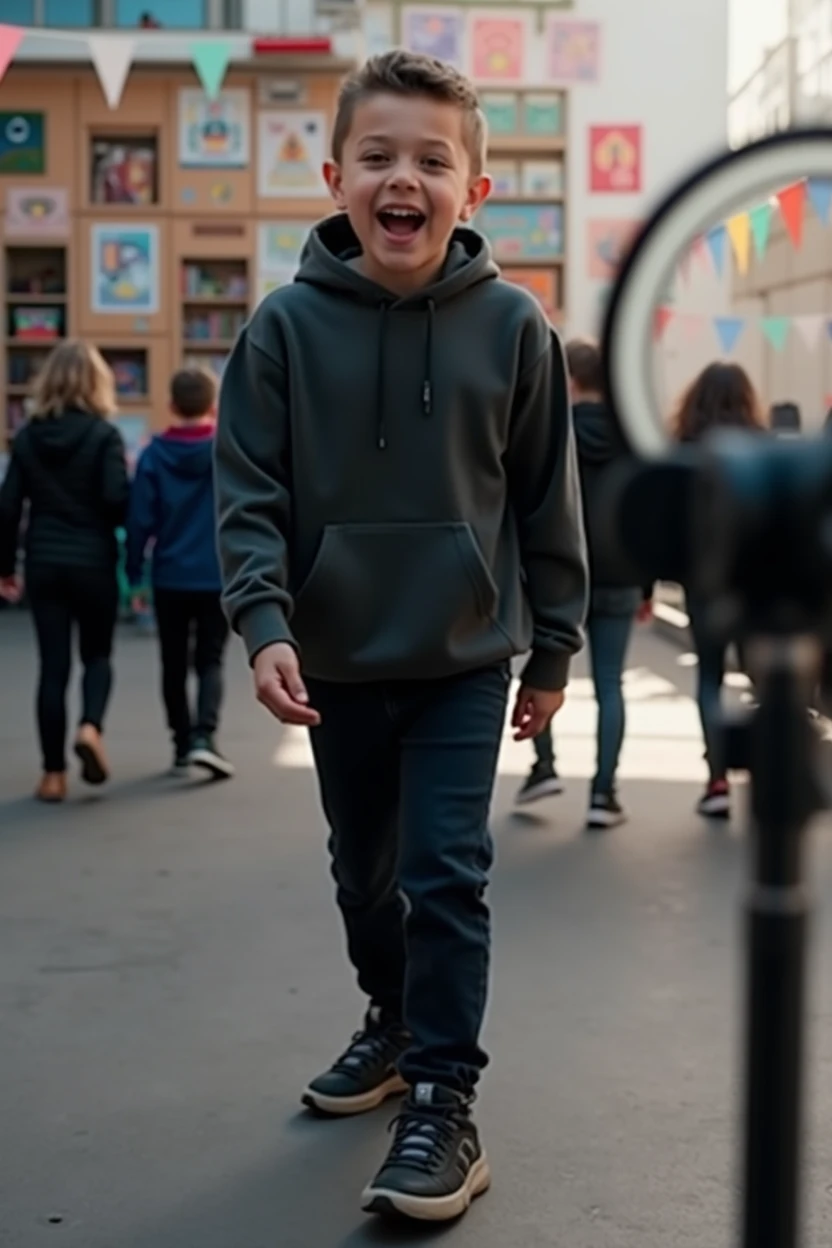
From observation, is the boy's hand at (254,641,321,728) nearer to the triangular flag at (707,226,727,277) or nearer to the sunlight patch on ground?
the triangular flag at (707,226,727,277)

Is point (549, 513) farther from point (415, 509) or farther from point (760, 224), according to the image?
point (760, 224)

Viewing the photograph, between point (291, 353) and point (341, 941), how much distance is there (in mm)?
1846

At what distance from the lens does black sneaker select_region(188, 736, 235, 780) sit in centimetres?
647

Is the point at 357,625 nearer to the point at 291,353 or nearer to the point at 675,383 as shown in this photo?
the point at 291,353

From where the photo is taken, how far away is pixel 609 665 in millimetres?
5887

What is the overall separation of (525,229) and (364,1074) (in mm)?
14986

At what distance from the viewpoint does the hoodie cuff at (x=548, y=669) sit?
2814 millimetres

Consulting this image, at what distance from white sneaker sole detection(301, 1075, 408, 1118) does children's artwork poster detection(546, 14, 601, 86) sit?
609 inches

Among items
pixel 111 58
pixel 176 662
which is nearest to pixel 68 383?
pixel 176 662

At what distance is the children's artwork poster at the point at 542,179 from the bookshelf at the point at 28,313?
4661mm

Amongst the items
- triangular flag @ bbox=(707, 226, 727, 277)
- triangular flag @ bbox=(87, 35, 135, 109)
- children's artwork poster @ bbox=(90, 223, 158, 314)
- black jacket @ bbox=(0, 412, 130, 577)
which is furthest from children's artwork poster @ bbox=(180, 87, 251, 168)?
triangular flag @ bbox=(707, 226, 727, 277)

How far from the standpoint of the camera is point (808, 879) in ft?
A: 3.16

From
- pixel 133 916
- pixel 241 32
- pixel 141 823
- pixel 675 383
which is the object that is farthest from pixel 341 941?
pixel 241 32

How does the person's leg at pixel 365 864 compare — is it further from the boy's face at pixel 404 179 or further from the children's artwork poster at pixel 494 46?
the children's artwork poster at pixel 494 46
